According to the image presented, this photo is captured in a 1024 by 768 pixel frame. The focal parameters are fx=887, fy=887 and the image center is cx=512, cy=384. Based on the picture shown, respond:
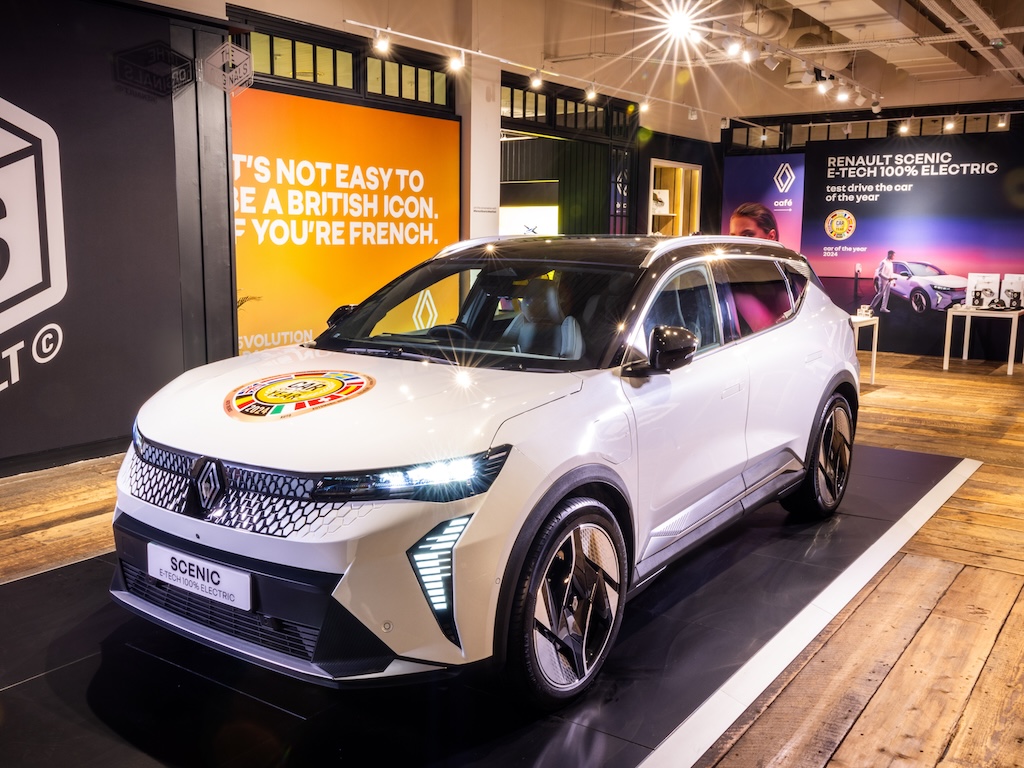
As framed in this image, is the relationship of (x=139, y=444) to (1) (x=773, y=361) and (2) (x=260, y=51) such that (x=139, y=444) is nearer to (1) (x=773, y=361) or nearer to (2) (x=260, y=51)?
(1) (x=773, y=361)

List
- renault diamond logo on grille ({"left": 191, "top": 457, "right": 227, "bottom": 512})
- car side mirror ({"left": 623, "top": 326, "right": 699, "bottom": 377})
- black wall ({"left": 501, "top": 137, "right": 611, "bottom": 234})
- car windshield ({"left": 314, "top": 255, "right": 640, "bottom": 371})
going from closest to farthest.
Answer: renault diamond logo on grille ({"left": 191, "top": 457, "right": 227, "bottom": 512}) → car side mirror ({"left": 623, "top": 326, "right": 699, "bottom": 377}) → car windshield ({"left": 314, "top": 255, "right": 640, "bottom": 371}) → black wall ({"left": 501, "top": 137, "right": 611, "bottom": 234})

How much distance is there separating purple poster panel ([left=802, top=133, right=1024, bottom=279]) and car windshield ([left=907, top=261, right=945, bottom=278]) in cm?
6

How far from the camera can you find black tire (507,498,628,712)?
2439mm

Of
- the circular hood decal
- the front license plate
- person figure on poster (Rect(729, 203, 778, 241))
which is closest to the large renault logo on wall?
the circular hood decal

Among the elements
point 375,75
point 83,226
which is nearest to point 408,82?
point 375,75

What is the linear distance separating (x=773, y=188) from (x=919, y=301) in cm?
278

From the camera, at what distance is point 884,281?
12.8m

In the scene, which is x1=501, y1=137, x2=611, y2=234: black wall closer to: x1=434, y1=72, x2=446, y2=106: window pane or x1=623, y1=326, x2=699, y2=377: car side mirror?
x1=434, y1=72, x2=446, y2=106: window pane

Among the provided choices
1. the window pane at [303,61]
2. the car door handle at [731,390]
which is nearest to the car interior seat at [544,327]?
the car door handle at [731,390]

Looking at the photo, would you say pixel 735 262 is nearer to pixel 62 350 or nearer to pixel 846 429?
pixel 846 429

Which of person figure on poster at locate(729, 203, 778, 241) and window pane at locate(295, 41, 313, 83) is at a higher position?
window pane at locate(295, 41, 313, 83)

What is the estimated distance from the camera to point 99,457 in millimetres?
5863

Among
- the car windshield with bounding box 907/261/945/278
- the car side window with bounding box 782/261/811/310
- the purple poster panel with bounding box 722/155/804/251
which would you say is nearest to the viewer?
the car side window with bounding box 782/261/811/310

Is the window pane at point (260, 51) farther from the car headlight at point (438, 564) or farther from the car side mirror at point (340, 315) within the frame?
the car headlight at point (438, 564)
